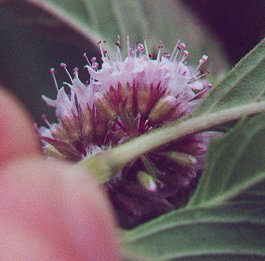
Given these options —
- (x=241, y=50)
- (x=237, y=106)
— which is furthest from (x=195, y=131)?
(x=241, y=50)

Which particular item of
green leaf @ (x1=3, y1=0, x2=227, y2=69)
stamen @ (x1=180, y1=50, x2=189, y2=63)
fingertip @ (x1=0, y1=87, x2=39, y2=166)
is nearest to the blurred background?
green leaf @ (x1=3, y1=0, x2=227, y2=69)

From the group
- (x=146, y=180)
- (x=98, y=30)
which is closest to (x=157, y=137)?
(x=146, y=180)

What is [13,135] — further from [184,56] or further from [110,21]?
[110,21]

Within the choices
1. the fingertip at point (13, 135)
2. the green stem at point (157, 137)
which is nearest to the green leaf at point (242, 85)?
the green stem at point (157, 137)

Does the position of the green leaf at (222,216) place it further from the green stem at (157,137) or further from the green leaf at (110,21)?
the green leaf at (110,21)

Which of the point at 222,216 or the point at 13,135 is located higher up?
the point at 13,135

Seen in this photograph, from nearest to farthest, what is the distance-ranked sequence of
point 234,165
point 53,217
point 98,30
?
point 53,217 → point 234,165 → point 98,30

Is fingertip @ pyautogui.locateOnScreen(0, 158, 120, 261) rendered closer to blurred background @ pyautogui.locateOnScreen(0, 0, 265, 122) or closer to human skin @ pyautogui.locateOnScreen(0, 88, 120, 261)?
human skin @ pyautogui.locateOnScreen(0, 88, 120, 261)
